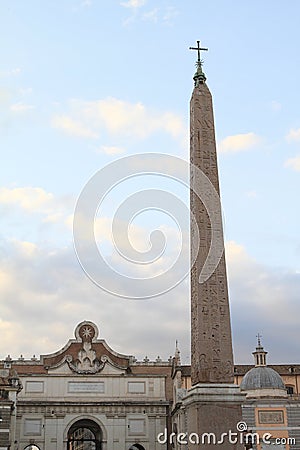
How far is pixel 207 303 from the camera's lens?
16547 mm

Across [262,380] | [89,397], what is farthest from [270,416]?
[89,397]

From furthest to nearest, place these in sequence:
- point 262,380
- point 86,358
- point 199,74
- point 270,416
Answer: point 86,358
point 262,380
point 270,416
point 199,74

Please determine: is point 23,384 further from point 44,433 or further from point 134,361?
point 134,361

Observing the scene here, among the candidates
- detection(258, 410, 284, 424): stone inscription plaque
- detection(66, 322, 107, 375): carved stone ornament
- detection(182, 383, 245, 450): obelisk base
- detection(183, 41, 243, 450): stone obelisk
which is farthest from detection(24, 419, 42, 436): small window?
detection(182, 383, 245, 450): obelisk base

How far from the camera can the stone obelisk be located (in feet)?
52.0

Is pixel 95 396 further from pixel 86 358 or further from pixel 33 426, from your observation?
pixel 33 426

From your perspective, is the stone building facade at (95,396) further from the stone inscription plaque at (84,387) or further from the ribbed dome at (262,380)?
the ribbed dome at (262,380)

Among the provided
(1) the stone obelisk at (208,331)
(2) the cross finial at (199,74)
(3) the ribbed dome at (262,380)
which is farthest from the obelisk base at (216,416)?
(3) the ribbed dome at (262,380)

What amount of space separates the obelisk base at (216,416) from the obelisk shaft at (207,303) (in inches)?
10.2

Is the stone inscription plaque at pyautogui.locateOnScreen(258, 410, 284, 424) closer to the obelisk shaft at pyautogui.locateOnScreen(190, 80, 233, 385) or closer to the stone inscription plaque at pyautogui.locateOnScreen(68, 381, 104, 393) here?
the stone inscription plaque at pyautogui.locateOnScreen(68, 381, 104, 393)

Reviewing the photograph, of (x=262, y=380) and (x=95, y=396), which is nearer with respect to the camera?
(x=262, y=380)

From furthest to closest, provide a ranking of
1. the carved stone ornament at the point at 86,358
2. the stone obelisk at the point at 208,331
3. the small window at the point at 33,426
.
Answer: the carved stone ornament at the point at 86,358, the small window at the point at 33,426, the stone obelisk at the point at 208,331

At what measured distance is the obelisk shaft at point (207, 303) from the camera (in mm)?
16125

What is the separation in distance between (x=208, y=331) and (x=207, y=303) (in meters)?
0.71
